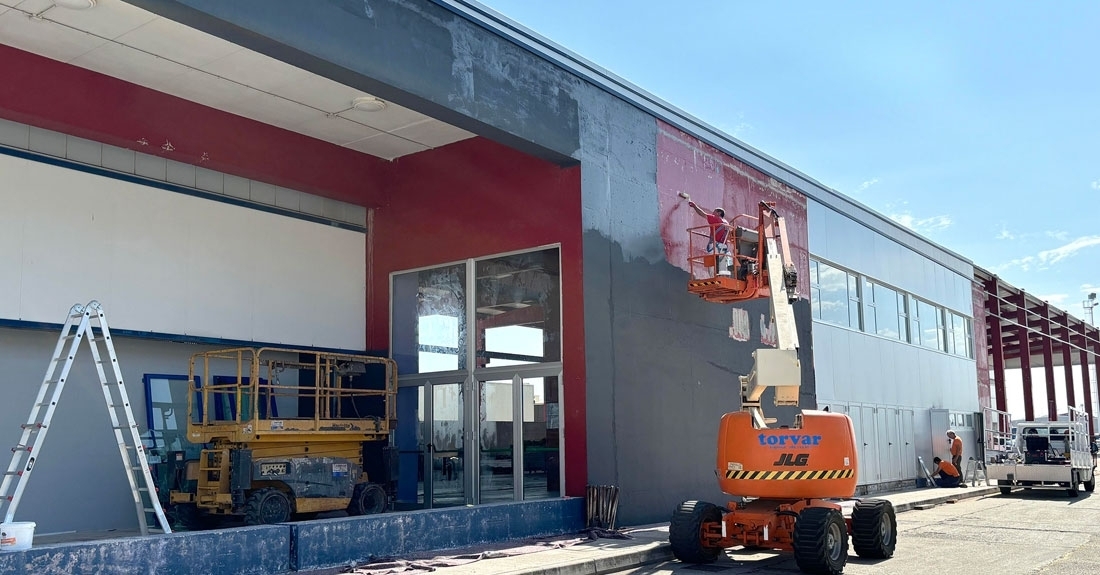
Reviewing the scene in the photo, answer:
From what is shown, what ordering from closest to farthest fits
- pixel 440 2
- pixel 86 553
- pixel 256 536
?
1. pixel 86 553
2. pixel 256 536
3. pixel 440 2

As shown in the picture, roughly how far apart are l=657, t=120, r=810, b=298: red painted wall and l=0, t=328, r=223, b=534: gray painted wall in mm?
9248

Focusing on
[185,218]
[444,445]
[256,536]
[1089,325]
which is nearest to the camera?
[256,536]

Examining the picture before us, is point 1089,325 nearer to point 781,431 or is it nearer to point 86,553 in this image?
point 781,431

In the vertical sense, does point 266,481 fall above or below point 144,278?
below

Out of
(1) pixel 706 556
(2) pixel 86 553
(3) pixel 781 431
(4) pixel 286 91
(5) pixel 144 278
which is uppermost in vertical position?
(4) pixel 286 91

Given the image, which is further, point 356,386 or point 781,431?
point 356,386

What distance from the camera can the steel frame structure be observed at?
3766 centimetres

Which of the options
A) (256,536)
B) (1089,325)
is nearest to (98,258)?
(256,536)

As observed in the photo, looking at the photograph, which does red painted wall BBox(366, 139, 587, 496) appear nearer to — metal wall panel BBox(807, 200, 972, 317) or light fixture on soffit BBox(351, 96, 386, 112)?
light fixture on soffit BBox(351, 96, 386, 112)

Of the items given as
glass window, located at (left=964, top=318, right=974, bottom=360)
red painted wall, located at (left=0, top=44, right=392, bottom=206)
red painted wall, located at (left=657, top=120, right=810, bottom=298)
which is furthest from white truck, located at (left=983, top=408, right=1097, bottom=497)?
red painted wall, located at (left=0, top=44, right=392, bottom=206)

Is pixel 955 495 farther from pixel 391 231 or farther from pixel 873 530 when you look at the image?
pixel 391 231

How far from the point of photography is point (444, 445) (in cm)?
1652

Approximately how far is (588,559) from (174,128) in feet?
29.9

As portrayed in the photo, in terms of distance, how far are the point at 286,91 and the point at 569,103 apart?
4.51 metres
